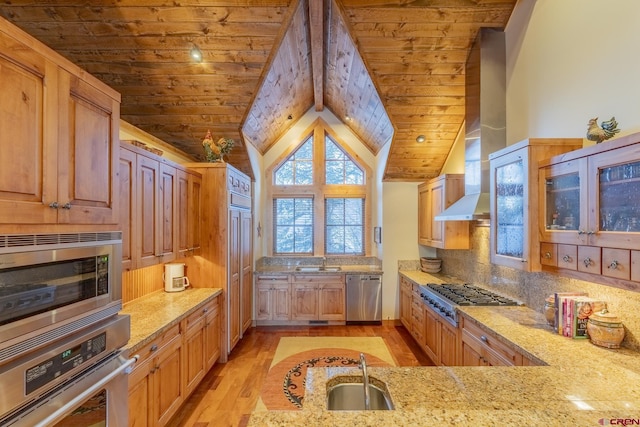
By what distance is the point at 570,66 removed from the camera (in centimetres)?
222

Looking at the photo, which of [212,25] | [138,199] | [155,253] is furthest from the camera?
[212,25]

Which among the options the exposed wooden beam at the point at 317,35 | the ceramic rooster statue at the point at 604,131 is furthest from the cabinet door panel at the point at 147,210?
the ceramic rooster statue at the point at 604,131

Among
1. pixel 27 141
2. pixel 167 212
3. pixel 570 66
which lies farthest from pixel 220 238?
pixel 570 66

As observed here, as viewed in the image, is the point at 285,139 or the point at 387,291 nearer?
the point at 387,291

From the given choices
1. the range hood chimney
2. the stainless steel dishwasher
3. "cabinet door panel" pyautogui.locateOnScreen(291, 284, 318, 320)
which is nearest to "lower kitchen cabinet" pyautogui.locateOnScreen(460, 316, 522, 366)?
the range hood chimney

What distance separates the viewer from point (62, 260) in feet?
4.22

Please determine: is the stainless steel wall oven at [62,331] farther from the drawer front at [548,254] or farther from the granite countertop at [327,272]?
the granite countertop at [327,272]

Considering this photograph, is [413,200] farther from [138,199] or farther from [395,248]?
[138,199]

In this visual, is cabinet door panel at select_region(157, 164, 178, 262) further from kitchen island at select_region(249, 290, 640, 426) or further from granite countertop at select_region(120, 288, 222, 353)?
kitchen island at select_region(249, 290, 640, 426)

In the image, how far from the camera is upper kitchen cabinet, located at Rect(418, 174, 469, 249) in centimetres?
372

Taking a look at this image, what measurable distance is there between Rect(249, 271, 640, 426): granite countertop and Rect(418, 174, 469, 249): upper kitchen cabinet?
1.90 metres

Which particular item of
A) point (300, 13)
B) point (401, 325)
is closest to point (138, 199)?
point (300, 13)

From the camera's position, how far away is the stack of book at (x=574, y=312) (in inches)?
76.6

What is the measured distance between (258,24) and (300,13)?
0.48 metres
